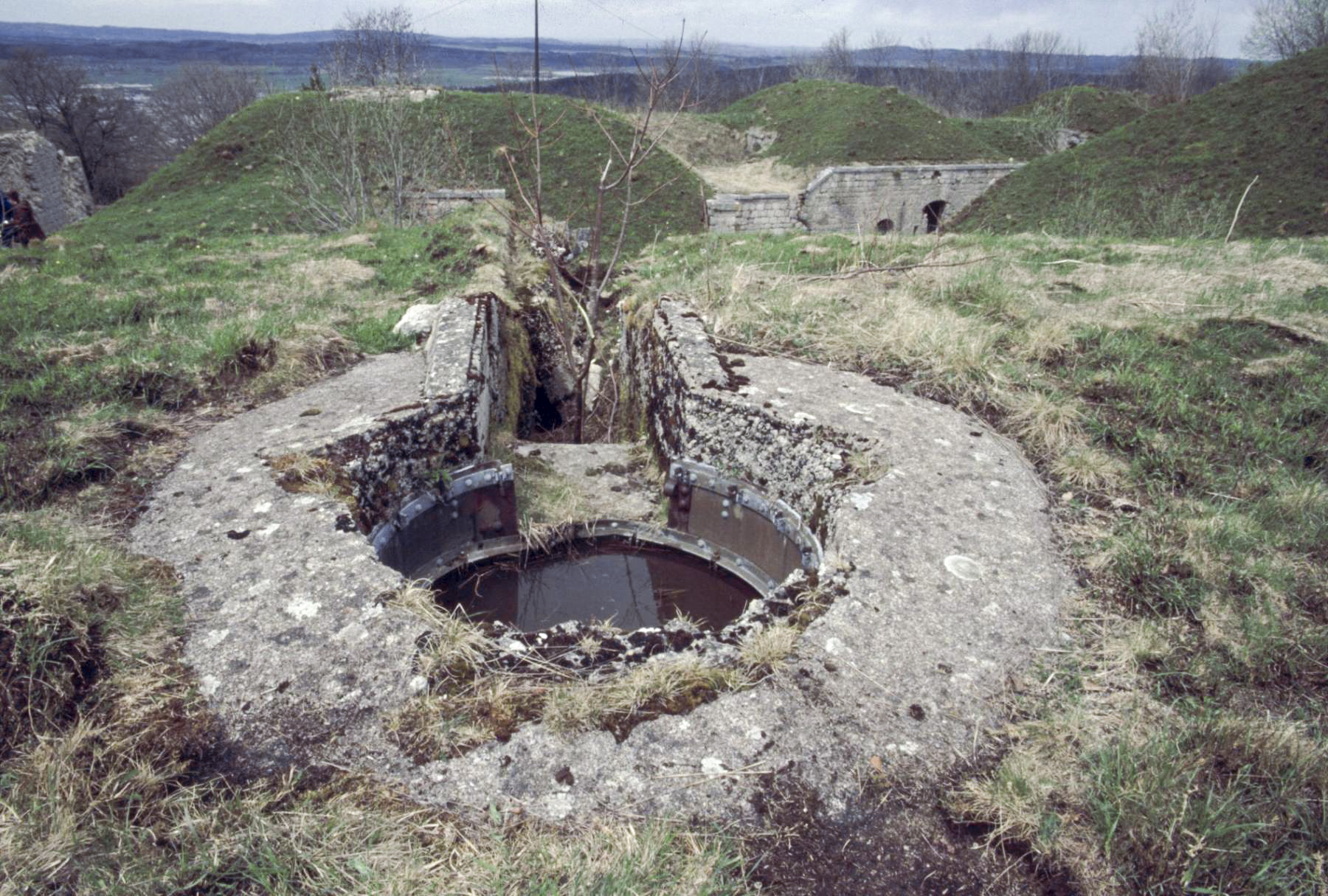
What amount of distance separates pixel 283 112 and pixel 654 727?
28300 millimetres

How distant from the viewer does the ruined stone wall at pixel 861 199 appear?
74.3ft

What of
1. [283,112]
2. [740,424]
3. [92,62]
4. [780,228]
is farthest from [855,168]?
[92,62]

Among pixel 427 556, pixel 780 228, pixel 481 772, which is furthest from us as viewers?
pixel 780 228

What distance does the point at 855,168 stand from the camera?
2409 centimetres

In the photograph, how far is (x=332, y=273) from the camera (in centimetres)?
780

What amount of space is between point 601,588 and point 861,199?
23510 millimetres

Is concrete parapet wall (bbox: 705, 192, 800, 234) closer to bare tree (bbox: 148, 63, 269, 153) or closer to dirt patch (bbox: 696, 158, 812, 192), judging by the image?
dirt patch (bbox: 696, 158, 812, 192)

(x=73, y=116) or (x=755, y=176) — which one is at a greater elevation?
(x=73, y=116)

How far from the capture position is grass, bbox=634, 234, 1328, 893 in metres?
1.89

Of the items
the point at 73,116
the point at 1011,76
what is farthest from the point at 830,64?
the point at 73,116

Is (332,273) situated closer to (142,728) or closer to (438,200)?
(142,728)

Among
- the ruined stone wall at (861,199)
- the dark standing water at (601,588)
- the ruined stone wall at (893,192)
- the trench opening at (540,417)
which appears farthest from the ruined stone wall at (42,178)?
the ruined stone wall at (893,192)

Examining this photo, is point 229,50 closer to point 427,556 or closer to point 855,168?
point 855,168

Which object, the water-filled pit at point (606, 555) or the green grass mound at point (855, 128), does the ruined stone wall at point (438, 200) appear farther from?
the green grass mound at point (855, 128)
